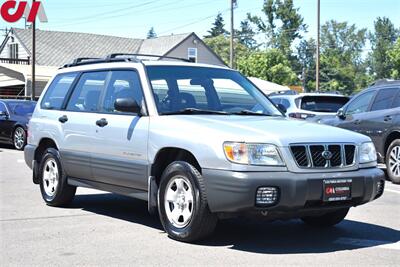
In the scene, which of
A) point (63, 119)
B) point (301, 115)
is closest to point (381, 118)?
point (301, 115)

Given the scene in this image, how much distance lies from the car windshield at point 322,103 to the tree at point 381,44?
10795 centimetres

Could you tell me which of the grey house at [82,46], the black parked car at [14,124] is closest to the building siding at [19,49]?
the grey house at [82,46]

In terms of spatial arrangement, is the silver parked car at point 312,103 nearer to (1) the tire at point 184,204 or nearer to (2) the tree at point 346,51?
Result: (1) the tire at point 184,204

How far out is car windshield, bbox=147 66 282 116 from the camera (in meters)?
6.89

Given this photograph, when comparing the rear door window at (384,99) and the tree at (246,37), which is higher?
the tree at (246,37)

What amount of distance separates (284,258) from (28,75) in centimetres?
3145

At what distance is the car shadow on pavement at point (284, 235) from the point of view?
20.3 feet

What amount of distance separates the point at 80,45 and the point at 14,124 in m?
31.6

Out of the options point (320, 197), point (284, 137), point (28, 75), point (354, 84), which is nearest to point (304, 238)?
point (320, 197)

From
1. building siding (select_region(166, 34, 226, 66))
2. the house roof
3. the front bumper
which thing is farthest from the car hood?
building siding (select_region(166, 34, 226, 66))

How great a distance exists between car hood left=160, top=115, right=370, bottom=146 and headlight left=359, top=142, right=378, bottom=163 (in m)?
0.06

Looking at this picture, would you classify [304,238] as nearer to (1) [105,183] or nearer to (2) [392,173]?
(1) [105,183]

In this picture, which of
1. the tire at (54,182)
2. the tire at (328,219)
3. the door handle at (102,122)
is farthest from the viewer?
the tire at (54,182)

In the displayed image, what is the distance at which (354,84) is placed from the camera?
117 metres
